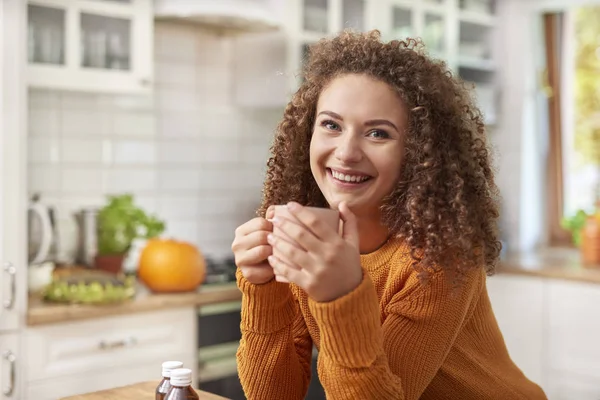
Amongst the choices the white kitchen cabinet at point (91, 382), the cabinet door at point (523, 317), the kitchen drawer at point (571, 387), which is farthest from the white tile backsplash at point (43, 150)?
the kitchen drawer at point (571, 387)

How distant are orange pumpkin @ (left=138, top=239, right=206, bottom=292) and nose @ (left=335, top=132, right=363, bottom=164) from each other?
1.60m

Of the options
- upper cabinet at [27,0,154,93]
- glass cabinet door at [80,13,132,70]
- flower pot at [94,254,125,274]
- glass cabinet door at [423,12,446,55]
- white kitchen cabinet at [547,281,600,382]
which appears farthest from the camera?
glass cabinet door at [423,12,446,55]

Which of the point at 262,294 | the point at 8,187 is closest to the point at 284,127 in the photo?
the point at 262,294

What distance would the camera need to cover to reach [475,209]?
1.34 meters

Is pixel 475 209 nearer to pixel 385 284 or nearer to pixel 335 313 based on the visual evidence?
pixel 385 284

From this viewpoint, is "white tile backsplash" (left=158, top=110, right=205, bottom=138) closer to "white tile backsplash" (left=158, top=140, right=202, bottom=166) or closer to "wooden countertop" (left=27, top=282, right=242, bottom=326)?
"white tile backsplash" (left=158, top=140, right=202, bottom=166)

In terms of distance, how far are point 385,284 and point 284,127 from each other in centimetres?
36

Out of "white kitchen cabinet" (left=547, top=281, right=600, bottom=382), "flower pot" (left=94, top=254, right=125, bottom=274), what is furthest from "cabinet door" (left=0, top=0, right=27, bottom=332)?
"white kitchen cabinet" (left=547, top=281, right=600, bottom=382)

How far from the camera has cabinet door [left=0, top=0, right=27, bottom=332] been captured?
240cm

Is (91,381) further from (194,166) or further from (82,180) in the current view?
(194,166)

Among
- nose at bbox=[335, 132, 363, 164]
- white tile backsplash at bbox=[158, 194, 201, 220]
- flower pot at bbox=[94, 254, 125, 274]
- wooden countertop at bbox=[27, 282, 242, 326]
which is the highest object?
nose at bbox=[335, 132, 363, 164]

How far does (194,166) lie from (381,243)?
2.14m

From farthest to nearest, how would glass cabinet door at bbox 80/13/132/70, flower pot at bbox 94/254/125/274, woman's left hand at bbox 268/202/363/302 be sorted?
flower pot at bbox 94/254/125/274 → glass cabinet door at bbox 80/13/132/70 → woman's left hand at bbox 268/202/363/302

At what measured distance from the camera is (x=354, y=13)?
3467 mm
